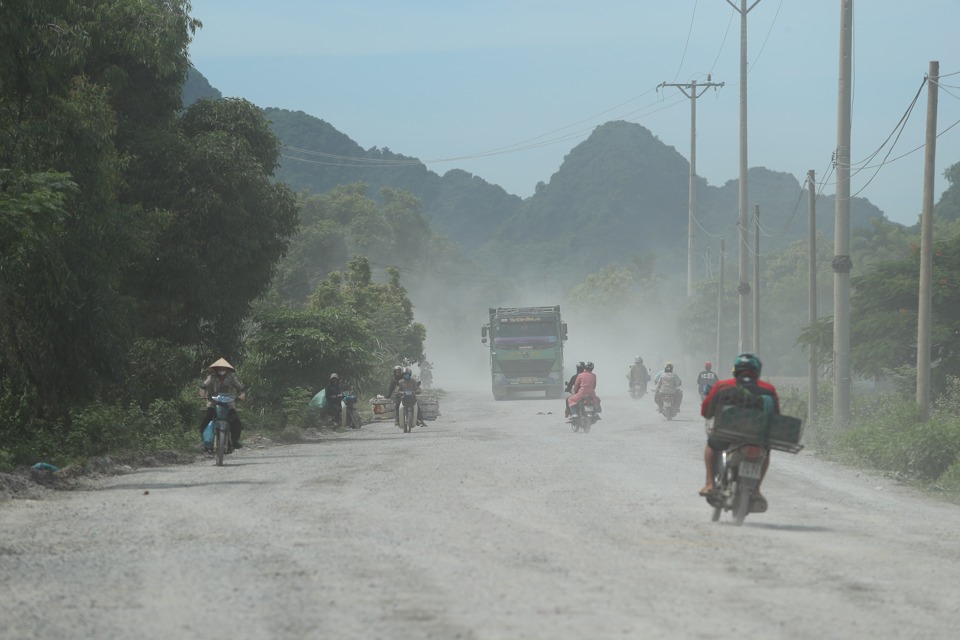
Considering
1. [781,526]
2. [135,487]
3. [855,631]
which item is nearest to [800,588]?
[855,631]

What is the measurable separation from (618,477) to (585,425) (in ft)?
43.3

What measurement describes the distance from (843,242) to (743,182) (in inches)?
794

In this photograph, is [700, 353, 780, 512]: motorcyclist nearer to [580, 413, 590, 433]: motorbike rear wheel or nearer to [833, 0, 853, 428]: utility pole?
[833, 0, 853, 428]: utility pole

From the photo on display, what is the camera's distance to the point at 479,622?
696 centimetres

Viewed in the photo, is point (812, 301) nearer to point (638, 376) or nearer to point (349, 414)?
point (349, 414)

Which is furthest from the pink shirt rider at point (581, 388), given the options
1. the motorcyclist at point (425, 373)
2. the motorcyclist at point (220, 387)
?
the motorcyclist at point (425, 373)

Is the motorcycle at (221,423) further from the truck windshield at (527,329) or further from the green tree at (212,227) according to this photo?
the truck windshield at (527,329)

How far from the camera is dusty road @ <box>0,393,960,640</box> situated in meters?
7.07

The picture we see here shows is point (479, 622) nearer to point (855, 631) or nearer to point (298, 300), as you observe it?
point (855, 631)

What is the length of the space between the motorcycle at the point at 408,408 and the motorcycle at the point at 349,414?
1615 millimetres

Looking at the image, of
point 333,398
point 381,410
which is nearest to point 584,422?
point 333,398

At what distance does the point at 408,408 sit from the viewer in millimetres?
29562

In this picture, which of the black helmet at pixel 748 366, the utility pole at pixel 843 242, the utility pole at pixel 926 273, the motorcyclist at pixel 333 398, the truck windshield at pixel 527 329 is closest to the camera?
the black helmet at pixel 748 366

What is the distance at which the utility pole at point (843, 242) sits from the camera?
26.1 m
